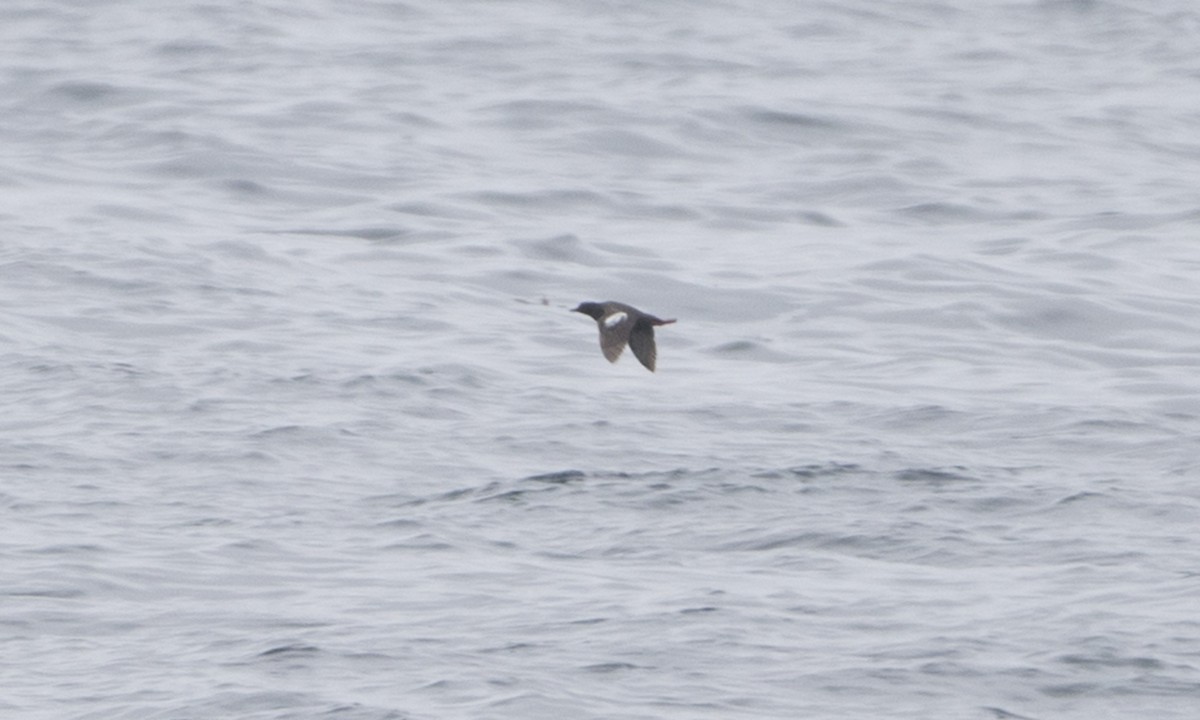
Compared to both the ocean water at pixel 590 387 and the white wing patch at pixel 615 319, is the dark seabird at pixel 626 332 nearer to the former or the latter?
the white wing patch at pixel 615 319

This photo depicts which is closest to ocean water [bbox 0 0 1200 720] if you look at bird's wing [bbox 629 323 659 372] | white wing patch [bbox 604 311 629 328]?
bird's wing [bbox 629 323 659 372]

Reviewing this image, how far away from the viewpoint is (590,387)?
535 inches

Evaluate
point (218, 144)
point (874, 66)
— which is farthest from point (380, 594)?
point (874, 66)

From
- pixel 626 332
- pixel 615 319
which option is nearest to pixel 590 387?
pixel 615 319

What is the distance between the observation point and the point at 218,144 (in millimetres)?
20250

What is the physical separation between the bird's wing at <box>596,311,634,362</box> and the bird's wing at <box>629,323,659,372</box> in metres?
0.05

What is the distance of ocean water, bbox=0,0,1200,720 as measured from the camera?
932cm

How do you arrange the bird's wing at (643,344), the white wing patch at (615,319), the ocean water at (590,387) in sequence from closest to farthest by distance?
the ocean water at (590,387) < the bird's wing at (643,344) < the white wing patch at (615,319)

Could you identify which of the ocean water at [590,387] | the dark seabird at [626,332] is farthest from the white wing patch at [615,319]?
the ocean water at [590,387]

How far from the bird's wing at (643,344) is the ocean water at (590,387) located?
0.93 meters

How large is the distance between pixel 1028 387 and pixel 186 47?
45.4 ft

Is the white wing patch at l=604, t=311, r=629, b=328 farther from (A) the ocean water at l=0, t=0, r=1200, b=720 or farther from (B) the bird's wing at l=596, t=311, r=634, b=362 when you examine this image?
(A) the ocean water at l=0, t=0, r=1200, b=720

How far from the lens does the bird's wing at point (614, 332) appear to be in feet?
32.2

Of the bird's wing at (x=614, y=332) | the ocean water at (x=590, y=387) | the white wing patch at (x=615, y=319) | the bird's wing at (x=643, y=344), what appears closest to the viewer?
the ocean water at (x=590, y=387)
